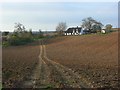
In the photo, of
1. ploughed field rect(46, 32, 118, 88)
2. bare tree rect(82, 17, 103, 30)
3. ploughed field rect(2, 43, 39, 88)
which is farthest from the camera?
bare tree rect(82, 17, 103, 30)

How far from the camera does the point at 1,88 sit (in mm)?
12531

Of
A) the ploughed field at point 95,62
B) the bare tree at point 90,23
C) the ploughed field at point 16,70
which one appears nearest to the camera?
the ploughed field at point 16,70

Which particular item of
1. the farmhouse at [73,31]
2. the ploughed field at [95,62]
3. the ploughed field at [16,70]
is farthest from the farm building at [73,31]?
the ploughed field at [16,70]

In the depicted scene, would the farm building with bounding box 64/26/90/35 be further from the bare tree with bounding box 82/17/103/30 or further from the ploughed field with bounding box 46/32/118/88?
the ploughed field with bounding box 46/32/118/88

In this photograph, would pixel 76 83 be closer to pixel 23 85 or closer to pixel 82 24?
pixel 23 85

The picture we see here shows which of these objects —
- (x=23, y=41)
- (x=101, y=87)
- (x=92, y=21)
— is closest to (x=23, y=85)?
(x=101, y=87)

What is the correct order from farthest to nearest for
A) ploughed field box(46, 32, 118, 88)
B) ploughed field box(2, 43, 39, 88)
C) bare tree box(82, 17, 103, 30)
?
bare tree box(82, 17, 103, 30) → ploughed field box(46, 32, 118, 88) → ploughed field box(2, 43, 39, 88)

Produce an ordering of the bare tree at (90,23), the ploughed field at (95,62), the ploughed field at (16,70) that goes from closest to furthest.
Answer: the ploughed field at (16,70)
the ploughed field at (95,62)
the bare tree at (90,23)

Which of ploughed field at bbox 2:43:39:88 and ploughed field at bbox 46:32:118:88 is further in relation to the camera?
ploughed field at bbox 46:32:118:88

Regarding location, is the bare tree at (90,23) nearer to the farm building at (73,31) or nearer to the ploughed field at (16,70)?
the farm building at (73,31)

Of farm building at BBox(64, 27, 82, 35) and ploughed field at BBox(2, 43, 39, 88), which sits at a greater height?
farm building at BBox(64, 27, 82, 35)

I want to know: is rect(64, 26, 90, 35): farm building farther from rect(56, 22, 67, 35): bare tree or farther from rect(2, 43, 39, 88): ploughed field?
rect(2, 43, 39, 88): ploughed field

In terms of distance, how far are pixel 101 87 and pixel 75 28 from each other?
12670 centimetres

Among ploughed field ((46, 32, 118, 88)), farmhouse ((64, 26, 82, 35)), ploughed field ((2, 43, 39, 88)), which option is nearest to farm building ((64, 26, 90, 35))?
farmhouse ((64, 26, 82, 35))
